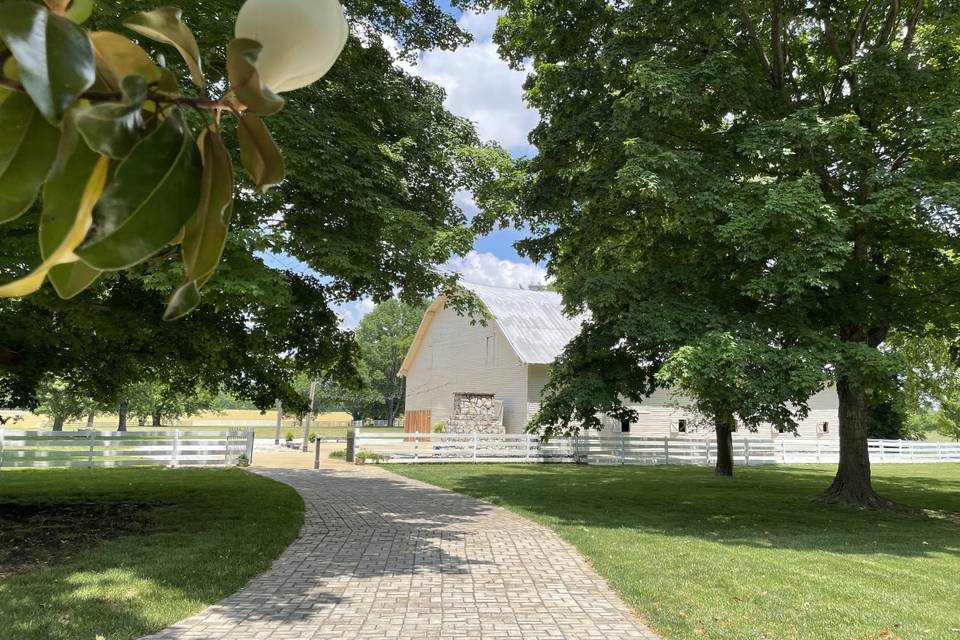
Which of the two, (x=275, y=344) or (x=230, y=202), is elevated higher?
(x=275, y=344)

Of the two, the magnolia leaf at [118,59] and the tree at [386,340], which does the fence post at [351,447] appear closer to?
the magnolia leaf at [118,59]

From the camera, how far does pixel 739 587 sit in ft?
21.4

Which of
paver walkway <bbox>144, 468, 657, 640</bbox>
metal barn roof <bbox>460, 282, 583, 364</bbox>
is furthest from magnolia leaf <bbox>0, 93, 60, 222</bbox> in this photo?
metal barn roof <bbox>460, 282, 583, 364</bbox>

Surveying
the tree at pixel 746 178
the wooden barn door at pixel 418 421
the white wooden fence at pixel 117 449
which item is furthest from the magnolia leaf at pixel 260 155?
the wooden barn door at pixel 418 421

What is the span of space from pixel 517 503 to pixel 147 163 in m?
13.0

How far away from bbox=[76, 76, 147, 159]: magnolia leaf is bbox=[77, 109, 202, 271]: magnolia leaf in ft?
0.04

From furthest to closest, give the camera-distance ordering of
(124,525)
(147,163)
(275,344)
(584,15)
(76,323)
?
1. (584,15)
2. (275,344)
3. (124,525)
4. (76,323)
5. (147,163)

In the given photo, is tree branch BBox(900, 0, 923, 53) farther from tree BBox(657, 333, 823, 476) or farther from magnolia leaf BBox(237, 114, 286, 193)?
magnolia leaf BBox(237, 114, 286, 193)

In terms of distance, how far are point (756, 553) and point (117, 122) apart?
9.31 meters

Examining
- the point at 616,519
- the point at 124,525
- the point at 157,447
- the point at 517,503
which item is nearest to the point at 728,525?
the point at 616,519

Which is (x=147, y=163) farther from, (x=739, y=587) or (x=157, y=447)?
(x=157, y=447)

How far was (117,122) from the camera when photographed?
50 centimetres

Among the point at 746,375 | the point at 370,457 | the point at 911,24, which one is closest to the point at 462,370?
the point at 370,457

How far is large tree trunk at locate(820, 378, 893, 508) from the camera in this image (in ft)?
44.8
